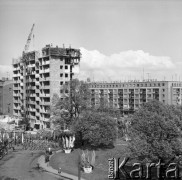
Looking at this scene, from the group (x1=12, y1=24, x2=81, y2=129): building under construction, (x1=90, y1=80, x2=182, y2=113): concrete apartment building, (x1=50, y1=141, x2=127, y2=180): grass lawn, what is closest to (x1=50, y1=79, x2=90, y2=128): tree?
(x1=50, y1=141, x2=127, y2=180): grass lawn

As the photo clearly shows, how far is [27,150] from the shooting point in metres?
50.6

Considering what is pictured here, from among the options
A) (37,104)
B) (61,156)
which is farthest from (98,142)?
(37,104)

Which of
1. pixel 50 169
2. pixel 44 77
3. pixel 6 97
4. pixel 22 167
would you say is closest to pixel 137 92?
pixel 44 77

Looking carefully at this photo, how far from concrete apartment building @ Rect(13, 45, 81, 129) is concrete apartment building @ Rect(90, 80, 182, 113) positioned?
18649 mm

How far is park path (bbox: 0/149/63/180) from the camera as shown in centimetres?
3456

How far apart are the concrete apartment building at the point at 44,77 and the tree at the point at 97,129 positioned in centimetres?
3175

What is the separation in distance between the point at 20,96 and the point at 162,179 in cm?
8170

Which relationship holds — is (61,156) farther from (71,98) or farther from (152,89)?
(152,89)

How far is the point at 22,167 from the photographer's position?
128 feet

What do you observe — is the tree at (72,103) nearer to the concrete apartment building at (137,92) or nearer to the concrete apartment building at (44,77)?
the concrete apartment building at (44,77)

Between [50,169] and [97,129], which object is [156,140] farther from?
[97,129]

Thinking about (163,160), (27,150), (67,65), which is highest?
(67,65)

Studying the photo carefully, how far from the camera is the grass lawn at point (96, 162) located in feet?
112

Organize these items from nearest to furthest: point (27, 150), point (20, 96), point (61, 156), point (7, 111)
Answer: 1. point (61, 156)
2. point (27, 150)
3. point (20, 96)
4. point (7, 111)
